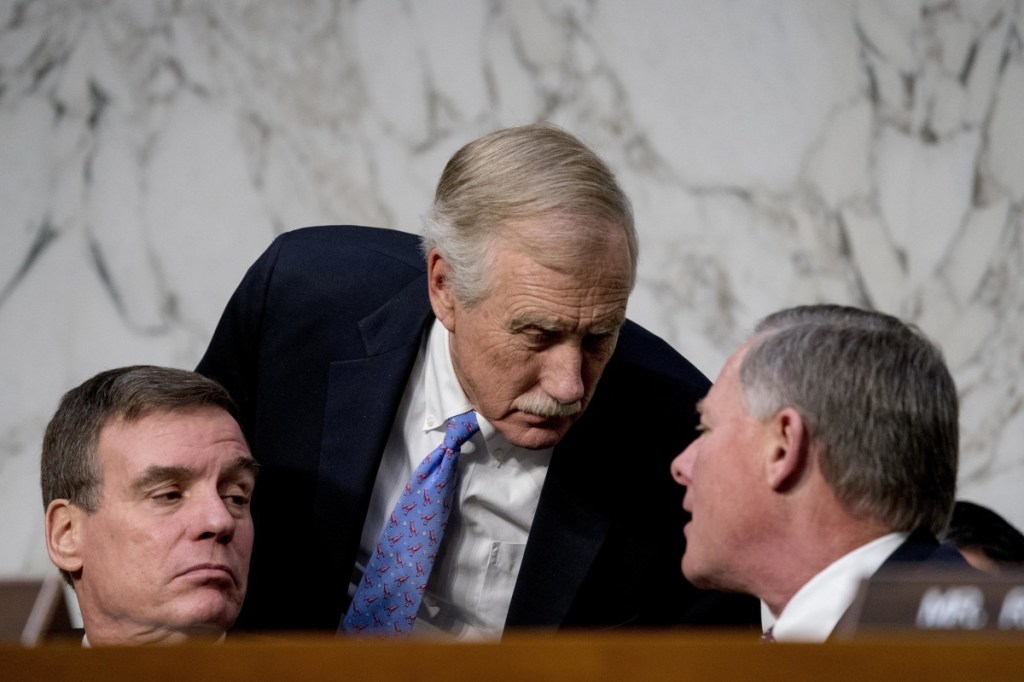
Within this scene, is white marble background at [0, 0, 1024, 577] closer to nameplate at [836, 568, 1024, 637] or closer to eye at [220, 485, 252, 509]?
eye at [220, 485, 252, 509]

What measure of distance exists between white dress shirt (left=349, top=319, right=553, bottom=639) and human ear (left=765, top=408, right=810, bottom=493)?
654mm

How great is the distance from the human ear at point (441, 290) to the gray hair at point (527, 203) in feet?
0.06

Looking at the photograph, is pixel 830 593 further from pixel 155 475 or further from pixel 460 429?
pixel 155 475

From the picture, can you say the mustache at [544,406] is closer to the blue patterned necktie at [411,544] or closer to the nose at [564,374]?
the nose at [564,374]

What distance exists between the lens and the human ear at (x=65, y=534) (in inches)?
83.4

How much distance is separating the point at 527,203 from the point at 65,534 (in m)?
0.82

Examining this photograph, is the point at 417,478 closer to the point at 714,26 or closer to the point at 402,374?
the point at 402,374

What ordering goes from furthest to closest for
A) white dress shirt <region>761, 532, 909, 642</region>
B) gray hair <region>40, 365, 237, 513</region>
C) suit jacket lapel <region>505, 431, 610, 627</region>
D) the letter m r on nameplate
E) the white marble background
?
the white marble background
suit jacket lapel <region>505, 431, 610, 627</region>
gray hair <region>40, 365, 237, 513</region>
white dress shirt <region>761, 532, 909, 642</region>
the letter m r on nameplate

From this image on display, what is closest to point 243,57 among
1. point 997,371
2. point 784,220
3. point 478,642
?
point 784,220

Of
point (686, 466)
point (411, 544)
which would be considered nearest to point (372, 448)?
point (411, 544)

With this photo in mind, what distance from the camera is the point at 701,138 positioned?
3332mm

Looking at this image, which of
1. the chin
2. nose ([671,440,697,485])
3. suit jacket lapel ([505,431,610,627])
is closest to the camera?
nose ([671,440,697,485])

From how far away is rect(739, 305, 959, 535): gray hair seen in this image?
1.67 metres

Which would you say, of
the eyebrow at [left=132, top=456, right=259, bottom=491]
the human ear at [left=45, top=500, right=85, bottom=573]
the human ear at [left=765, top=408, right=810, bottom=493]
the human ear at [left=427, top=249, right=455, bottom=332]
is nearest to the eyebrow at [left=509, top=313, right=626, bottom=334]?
Result: the human ear at [left=427, top=249, right=455, bottom=332]
